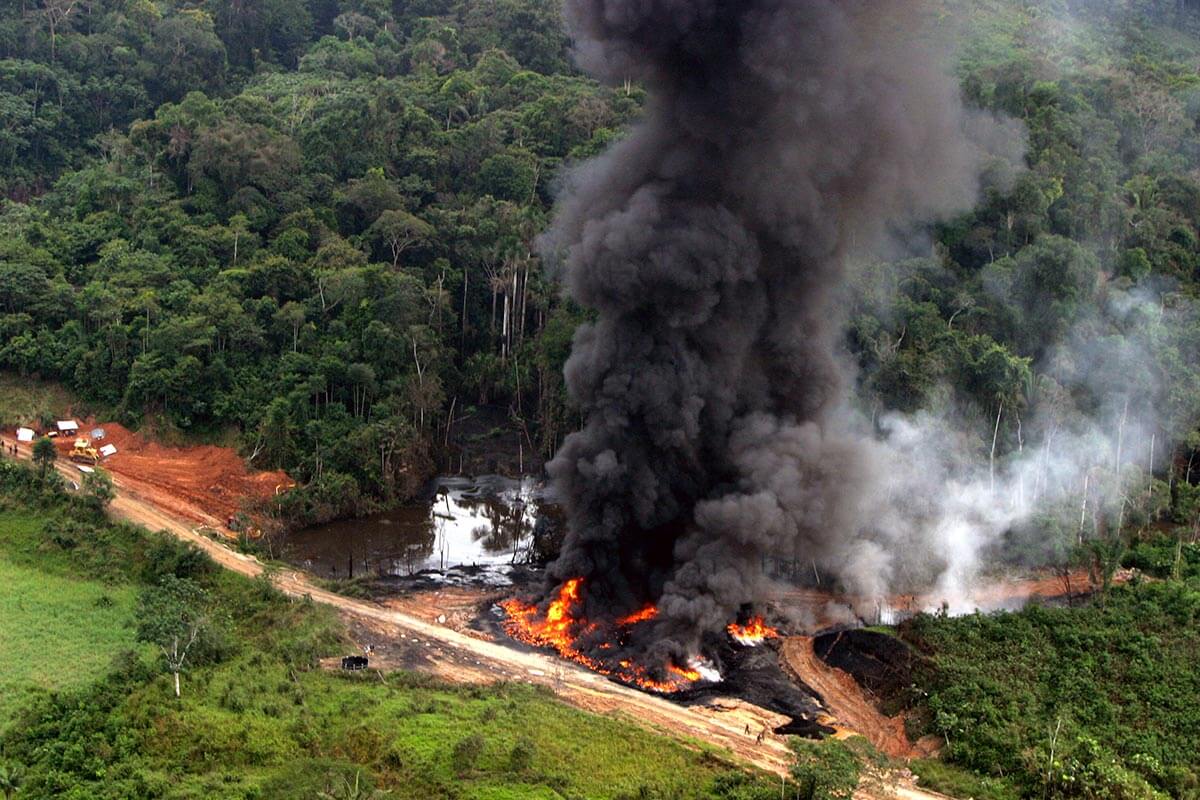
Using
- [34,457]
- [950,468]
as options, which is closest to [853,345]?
[950,468]

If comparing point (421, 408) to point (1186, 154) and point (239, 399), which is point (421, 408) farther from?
point (1186, 154)

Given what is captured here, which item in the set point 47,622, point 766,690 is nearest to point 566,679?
point 766,690

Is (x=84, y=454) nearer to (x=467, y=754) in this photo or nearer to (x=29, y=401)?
(x=29, y=401)

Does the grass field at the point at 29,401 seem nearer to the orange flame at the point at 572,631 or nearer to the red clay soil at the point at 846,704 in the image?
the orange flame at the point at 572,631

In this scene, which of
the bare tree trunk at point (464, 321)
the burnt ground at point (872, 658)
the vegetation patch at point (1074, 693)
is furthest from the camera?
the bare tree trunk at point (464, 321)

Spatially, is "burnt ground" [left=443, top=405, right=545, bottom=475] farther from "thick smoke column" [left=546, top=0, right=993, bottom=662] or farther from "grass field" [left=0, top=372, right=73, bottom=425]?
"grass field" [left=0, top=372, right=73, bottom=425]

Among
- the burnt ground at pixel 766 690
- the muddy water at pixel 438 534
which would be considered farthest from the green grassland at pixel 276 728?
the muddy water at pixel 438 534
